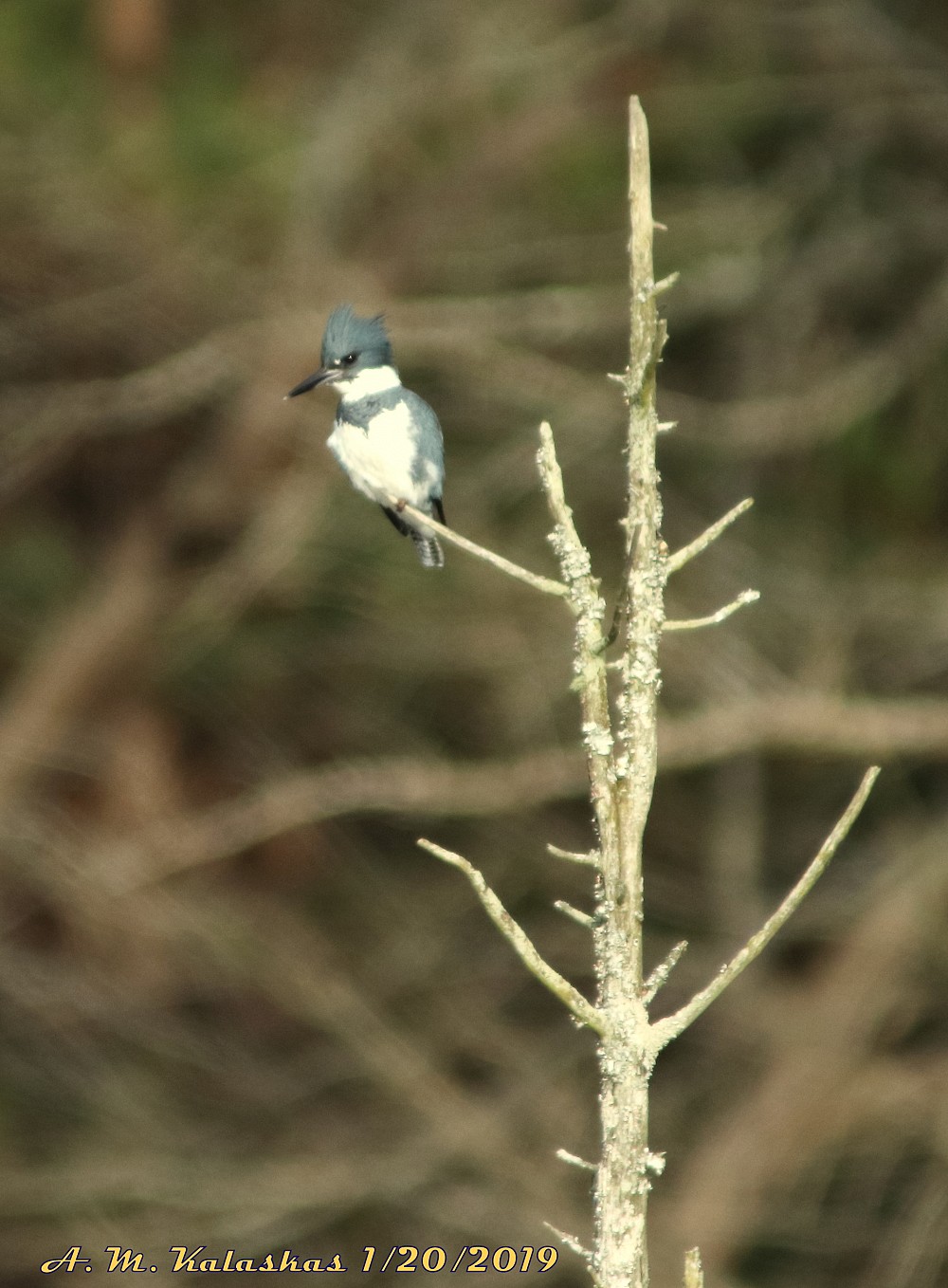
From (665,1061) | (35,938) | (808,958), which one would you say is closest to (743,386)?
(808,958)

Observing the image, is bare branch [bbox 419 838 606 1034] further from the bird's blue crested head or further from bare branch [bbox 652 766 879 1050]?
the bird's blue crested head

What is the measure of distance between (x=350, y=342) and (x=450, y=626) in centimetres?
Answer: 271

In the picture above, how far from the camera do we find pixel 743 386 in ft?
20.9

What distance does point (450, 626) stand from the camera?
553cm

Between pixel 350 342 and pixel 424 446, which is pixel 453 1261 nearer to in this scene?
pixel 424 446

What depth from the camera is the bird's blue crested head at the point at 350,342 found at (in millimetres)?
2857

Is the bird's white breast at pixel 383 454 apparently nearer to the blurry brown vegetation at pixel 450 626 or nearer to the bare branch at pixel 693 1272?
the blurry brown vegetation at pixel 450 626

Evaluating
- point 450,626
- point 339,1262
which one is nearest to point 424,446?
point 450,626

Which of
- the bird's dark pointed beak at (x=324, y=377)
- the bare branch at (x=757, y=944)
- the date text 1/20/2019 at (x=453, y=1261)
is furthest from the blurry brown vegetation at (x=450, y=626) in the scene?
the bare branch at (x=757, y=944)

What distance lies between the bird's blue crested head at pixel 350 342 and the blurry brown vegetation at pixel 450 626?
1.09m

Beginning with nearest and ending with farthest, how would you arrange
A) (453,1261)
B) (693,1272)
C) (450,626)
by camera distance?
(693,1272), (453,1261), (450,626)

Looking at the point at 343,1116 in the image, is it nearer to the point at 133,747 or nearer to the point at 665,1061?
the point at 665,1061

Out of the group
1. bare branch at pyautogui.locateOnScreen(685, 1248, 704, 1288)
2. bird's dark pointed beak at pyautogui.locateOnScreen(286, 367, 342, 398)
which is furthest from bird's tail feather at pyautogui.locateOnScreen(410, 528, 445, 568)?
bare branch at pyautogui.locateOnScreen(685, 1248, 704, 1288)

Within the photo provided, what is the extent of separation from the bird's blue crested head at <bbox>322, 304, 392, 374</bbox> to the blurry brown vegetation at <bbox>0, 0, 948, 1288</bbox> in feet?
3.56
